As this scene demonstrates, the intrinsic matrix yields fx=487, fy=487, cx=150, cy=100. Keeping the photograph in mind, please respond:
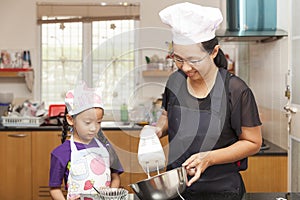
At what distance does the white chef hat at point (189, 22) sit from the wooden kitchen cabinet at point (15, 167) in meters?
2.70

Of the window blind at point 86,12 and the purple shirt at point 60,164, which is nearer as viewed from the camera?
the purple shirt at point 60,164

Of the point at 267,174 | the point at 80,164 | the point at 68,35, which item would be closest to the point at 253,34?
the point at 267,174

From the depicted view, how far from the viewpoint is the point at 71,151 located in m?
1.69

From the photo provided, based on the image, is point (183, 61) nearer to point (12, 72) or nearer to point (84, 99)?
point (84, 99)

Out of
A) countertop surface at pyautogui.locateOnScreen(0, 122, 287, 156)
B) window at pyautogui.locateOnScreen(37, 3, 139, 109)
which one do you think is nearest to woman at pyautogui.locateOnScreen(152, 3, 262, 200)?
countertop surface at pyautogui.locateOnScreen(0, 122, 287, 156)

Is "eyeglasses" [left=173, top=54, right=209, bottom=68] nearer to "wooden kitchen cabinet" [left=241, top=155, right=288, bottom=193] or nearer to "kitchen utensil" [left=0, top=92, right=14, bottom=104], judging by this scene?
"wooden kitchen cabinet" [left=241, top=155, right=288, bottom=193]

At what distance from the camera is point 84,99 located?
4.52 ft

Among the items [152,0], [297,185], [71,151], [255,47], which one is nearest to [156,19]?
[152,0]

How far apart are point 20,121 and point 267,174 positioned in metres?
1.98

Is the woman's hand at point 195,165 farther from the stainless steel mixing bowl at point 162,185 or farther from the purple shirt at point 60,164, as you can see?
the purple shirt at point 60,164

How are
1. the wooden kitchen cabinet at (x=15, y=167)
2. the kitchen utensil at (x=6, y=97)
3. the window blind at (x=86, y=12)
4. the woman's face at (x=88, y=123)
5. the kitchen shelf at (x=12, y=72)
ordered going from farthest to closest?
the window blind at (x=86, y=12) → the kitchen shelf at (x=12, y=72) → the kitchen utensil at (x=6, y=97) → the wooden kitchen cabinet at (x=15, y=167) → the woman's face at (x=88, y=123)

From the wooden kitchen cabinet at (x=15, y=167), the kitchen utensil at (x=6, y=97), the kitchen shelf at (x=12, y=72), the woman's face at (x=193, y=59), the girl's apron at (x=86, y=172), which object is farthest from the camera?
the kitchen shelf at (x=12, y=72)

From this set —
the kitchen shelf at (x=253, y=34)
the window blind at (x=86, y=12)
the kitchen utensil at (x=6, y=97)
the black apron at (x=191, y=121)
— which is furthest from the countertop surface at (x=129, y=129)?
the window blind at (x=86, y=12)

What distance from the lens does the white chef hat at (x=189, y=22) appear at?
1270 mm
